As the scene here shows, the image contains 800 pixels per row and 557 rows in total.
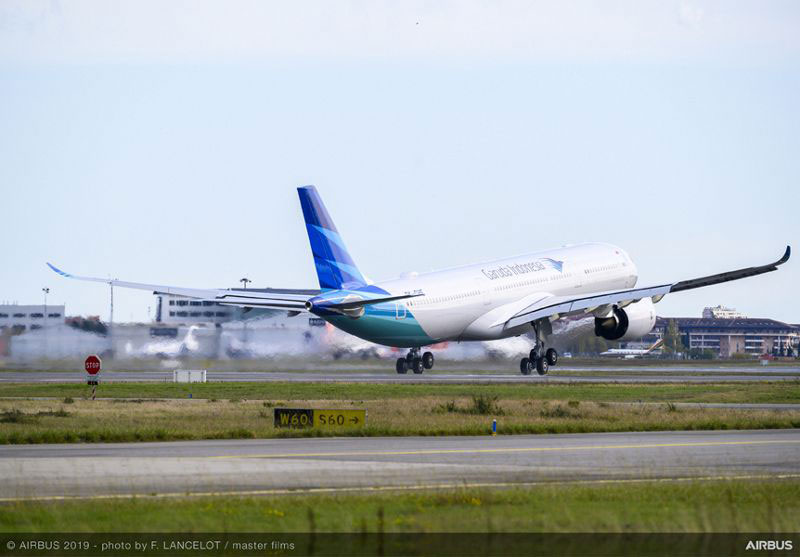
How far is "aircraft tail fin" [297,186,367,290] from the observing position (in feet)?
225

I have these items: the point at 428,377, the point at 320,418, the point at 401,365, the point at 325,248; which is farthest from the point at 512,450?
the point at 401,365

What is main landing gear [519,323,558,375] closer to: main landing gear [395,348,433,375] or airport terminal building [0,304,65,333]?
main landing gear [395,348,433,375]

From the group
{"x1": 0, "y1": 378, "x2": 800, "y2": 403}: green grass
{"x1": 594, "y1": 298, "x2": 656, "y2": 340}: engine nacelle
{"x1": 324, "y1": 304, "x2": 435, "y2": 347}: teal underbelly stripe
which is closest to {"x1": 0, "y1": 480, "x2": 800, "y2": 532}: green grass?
{"x1": 0, "y1": 378, "x2": 800, "y2": 403}: green grass

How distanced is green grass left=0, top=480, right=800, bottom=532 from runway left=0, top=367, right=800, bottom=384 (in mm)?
47816

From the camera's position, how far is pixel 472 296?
7750 centimetres

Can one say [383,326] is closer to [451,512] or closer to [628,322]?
[628,322]

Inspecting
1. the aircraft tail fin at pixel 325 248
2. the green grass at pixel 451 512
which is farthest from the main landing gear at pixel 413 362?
the green grass at pixel 451 512

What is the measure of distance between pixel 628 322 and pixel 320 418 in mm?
43977

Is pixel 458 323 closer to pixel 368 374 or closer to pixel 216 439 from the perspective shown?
pixel 368 374

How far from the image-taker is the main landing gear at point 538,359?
79.7 m

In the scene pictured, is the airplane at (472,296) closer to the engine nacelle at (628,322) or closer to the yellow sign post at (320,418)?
the engine nacelle at (628,322)
